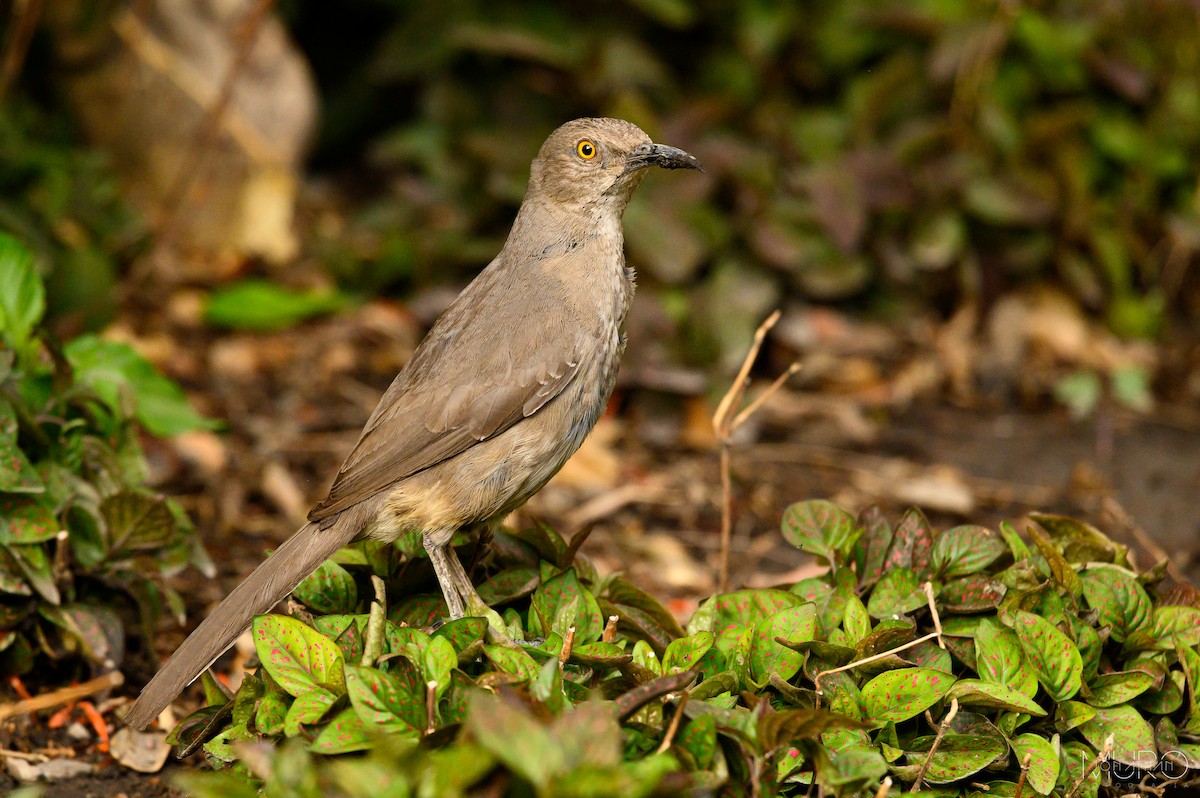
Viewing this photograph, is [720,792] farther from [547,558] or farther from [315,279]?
[315,279]

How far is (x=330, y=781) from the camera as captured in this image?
7.79 ft

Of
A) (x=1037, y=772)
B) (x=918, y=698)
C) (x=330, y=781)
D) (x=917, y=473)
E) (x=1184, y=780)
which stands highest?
(x=330, y=781)

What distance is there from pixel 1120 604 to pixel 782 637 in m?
0.95

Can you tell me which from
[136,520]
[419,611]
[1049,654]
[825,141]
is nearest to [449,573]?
[419,611]

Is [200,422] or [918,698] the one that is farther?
[200,422]

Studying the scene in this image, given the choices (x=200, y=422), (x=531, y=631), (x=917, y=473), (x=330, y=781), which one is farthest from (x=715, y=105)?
(x=330, y=781)

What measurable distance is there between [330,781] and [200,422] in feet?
7.69

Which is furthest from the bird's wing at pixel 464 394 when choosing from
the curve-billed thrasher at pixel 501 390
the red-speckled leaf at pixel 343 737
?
the red-speckled leaf at pixel 343 737

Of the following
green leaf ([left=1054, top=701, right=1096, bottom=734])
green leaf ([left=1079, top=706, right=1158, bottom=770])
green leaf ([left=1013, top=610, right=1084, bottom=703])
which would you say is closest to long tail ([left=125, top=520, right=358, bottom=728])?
green leaf ([left=1013, top=610, right=1084, bottom=703])

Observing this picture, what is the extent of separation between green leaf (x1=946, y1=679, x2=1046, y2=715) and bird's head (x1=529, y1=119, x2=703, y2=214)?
188cm

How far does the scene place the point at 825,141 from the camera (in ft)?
22.6

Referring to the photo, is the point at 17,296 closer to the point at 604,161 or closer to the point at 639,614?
the point at 604,161

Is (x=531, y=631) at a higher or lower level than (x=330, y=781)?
lower

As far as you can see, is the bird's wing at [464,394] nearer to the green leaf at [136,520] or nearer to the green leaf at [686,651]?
the green leaf at [136,520]
